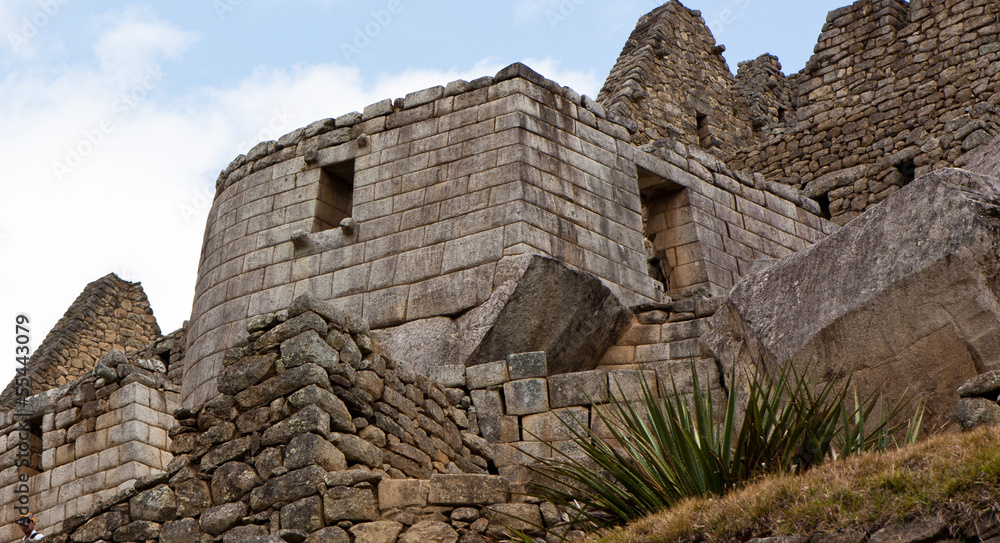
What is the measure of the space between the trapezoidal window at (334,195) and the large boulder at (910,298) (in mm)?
5027

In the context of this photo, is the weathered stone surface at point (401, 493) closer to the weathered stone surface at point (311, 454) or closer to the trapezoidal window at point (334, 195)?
the weathered stone surface at point (311, 454)

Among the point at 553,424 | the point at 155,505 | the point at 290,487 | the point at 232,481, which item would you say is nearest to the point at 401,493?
the point at 290,487

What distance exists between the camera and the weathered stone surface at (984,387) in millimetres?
6988

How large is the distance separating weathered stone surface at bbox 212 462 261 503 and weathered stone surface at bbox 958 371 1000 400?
13.2 feet

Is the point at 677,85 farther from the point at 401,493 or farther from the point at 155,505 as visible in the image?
the point at 155,505

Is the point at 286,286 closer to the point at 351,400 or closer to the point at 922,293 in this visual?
the point at 351,400

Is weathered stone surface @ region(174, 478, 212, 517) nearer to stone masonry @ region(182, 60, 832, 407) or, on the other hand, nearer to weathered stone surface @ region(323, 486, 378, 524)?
weathered stone surface @ region(323, 486, 378, 524)

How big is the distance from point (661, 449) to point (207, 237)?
302 inches

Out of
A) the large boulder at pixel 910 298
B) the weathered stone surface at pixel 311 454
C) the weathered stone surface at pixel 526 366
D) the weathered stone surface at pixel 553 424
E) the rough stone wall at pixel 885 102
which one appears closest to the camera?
the weathered stone surface at pixel 311 454

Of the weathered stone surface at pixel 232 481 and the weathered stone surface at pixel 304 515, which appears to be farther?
the weathered stone surface at pixel 232 481

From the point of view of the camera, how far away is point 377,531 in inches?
276

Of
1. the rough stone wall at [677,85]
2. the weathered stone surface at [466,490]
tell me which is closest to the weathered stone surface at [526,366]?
the weathered stone surface at [466,490]

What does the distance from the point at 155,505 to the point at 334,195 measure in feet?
18.6

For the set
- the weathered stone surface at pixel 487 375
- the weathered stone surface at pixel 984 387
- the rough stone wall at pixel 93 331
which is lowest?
the weathered stone surface at pixel 984 387
